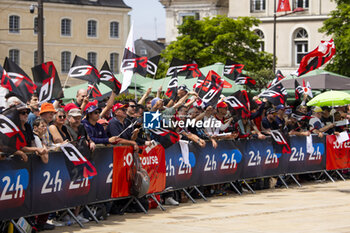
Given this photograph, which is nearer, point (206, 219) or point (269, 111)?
point (206, 219)

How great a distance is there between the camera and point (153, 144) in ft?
48.6

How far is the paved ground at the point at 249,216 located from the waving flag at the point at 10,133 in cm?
178

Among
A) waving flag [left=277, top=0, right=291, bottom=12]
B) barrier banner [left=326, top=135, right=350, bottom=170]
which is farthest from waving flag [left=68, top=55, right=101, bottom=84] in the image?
waving flag [left=277, top=0, right=291, bottom=12]

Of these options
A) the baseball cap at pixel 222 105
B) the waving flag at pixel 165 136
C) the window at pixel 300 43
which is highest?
the window at pixel 300 43

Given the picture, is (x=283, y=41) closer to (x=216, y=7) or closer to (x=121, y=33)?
(x=216, y=7)

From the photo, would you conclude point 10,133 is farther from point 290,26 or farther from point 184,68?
point 290,26

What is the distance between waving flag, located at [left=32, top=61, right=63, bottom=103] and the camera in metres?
13.9

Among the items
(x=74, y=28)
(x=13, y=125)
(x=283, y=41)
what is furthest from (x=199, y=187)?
(x=74, y=28)

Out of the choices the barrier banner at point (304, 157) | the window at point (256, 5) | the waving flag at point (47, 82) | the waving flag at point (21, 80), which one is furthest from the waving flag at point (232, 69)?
the window at point (256, 5)

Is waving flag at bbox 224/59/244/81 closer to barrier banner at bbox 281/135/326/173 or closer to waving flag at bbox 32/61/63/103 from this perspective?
barrier banner at bbox 281/135/326/173

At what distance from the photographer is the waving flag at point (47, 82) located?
1390 cm

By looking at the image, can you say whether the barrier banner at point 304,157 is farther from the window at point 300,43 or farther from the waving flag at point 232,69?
the window at point 300,43

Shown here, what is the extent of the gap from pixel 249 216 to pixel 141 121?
268 cm

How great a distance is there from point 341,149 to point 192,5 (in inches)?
2304
